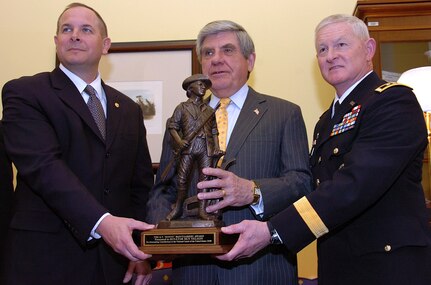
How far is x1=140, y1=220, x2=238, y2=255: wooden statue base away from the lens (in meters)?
1.76

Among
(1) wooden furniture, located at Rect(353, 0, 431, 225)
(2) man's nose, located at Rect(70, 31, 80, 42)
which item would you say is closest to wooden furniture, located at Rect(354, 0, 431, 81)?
(1) wooden furniture, located at Rect(353, 0, 431, 225)

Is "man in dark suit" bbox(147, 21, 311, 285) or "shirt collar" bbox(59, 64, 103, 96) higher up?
"shirt collar" bbox(59, 64, 103, 96)

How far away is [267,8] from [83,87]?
1.41 metres

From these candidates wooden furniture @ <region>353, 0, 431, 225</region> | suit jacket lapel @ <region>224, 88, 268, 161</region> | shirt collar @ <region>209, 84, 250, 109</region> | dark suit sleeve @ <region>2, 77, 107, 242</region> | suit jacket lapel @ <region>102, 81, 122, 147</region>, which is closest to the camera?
dark suit sleeve @ <region>2, 77, 107, 242</region>

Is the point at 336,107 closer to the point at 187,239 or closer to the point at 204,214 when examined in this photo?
the point at 204,214

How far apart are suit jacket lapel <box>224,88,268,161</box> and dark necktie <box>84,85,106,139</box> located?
525 mm

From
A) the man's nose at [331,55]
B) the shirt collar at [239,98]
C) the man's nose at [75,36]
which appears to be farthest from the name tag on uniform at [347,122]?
the man's nose at [75,36]

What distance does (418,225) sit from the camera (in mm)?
1817

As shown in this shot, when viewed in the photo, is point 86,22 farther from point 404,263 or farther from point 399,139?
point 404,263

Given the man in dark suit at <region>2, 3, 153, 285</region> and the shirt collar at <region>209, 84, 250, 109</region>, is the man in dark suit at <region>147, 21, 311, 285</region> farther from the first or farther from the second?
the man in dark suit at <region>2, 3, 153, 285</region>

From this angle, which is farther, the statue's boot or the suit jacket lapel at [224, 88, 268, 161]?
the suit jacket lapel at [224, 88, 268, 161]

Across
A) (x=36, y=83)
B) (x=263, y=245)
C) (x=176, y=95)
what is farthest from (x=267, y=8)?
(x=263, y=245)

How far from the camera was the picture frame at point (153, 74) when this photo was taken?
3113 millimetres

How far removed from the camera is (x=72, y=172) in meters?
2.01
